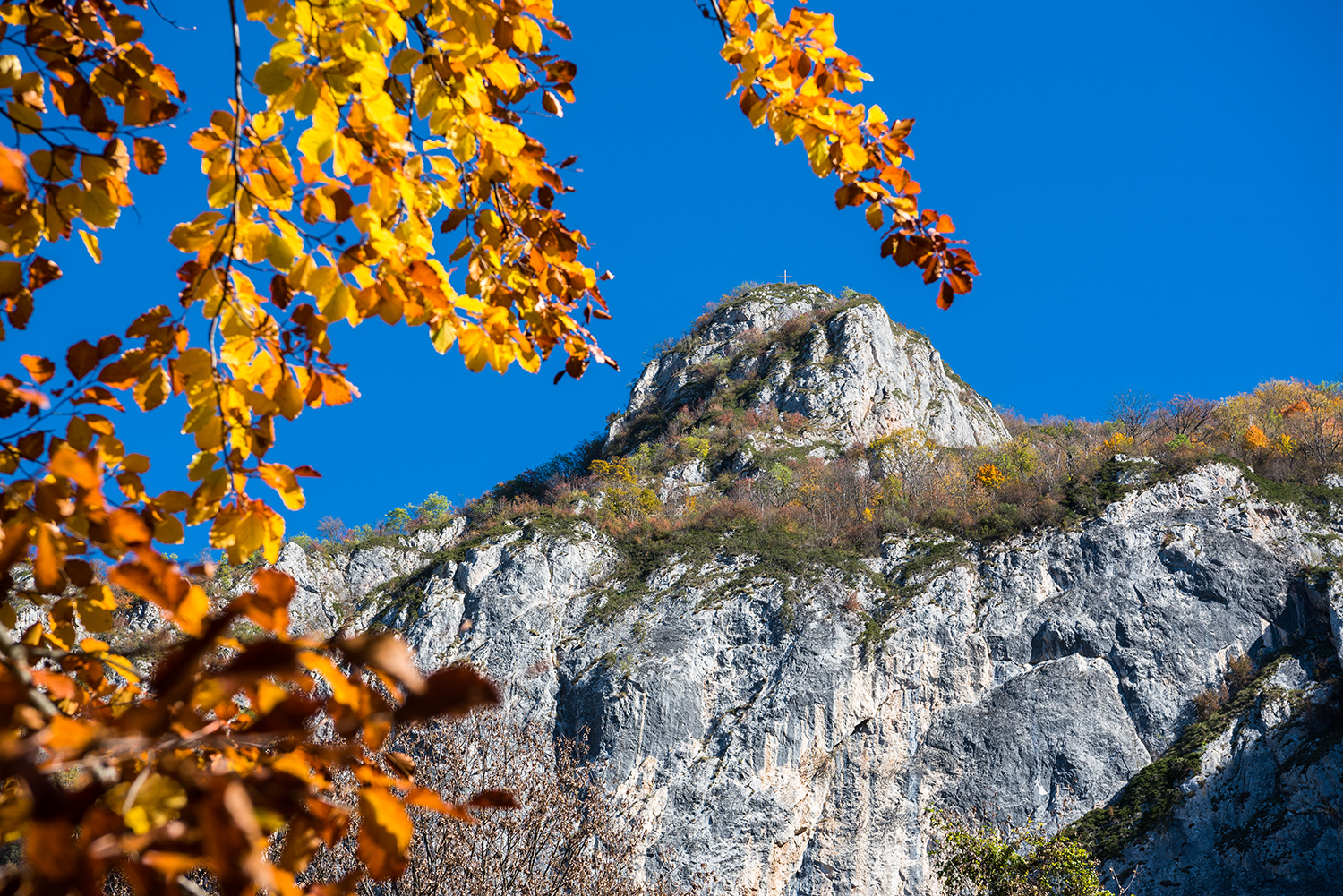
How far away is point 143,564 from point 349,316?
1.83 ft

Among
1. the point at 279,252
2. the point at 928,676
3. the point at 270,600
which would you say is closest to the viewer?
the point at 270,600

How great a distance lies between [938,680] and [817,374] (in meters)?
10.1

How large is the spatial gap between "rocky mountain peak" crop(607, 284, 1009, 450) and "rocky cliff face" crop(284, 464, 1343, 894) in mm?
6980

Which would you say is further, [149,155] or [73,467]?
[149,155]

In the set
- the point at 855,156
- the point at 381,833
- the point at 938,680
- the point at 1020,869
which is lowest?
the point at 1020,869

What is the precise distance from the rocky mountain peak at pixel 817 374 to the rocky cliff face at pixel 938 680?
698cm

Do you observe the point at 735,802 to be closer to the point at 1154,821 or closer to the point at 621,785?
the point at 621,785

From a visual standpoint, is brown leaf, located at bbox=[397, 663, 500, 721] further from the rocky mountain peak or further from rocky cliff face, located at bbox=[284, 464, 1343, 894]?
the rocky mountain peak

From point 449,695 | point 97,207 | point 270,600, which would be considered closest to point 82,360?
point 97,207

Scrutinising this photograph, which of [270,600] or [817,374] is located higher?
[817,374]

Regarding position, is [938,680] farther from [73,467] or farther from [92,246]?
[73,467]

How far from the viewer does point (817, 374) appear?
20.0m

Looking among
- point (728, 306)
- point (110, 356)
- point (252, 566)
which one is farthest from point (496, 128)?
point (728, 306)

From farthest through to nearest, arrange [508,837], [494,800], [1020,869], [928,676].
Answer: [928,676]
[1020,869]
[508,837]
[494,800]
